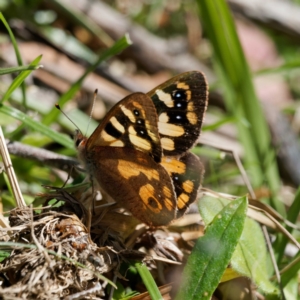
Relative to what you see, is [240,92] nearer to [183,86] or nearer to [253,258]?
[183,86]

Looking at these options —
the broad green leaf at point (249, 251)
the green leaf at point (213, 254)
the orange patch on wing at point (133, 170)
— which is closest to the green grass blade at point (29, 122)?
the orange patch on wing at point (133, 170)

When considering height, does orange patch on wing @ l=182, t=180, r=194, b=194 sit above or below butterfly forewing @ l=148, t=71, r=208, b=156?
below

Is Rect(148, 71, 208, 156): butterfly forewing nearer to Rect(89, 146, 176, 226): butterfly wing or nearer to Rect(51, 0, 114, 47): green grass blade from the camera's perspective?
Rect(89, 146, 176, 226): butterfly wing

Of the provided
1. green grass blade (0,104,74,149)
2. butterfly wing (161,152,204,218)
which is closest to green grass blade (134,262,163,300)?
butterfly wing (161,152,204,218)

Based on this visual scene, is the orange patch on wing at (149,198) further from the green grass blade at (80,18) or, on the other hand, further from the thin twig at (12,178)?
the green grass blade at (80,18)

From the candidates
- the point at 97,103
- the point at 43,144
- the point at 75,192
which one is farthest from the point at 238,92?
the point at 75,192

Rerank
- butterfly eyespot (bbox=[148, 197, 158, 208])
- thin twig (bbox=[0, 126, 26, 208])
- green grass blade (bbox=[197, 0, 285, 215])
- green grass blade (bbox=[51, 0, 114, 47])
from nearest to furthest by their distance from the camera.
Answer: thin twig (bbox=[0, 126, 26, 208]), butterfly eyespot (bbox=[148, 197, 158, 208]), green grass blade (bbox=[197, 0, 285, 215]), green grass blade (bbox=[51, 0, 114, 47])

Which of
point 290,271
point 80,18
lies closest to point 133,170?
point 290,271
